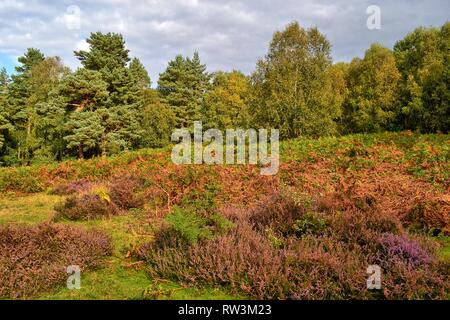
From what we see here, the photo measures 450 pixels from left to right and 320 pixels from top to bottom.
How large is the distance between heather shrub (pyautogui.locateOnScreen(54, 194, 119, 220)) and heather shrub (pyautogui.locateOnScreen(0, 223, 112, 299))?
288 cm

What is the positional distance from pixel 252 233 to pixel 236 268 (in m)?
1.01

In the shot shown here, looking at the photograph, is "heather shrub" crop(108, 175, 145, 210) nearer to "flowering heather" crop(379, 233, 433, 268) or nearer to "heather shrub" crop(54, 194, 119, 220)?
"heather shrub" crop(54, 194, 119, 220)

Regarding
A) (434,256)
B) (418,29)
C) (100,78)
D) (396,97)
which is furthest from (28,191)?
(418,29)

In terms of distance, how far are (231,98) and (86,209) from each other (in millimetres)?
32193

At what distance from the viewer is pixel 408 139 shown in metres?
11.3

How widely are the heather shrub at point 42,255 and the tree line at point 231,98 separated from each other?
52.6 feet

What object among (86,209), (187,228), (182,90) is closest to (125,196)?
(86,209)

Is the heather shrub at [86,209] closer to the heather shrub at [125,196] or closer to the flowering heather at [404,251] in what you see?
the heather shrub at [125,196]

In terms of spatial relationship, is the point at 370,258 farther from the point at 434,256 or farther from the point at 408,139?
the point at 408,139

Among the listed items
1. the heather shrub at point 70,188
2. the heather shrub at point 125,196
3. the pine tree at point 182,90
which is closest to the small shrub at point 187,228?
the heather shrub at point 125,196

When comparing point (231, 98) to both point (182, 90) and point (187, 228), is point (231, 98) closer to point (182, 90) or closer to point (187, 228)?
point (182, 90)

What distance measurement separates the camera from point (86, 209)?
9148 millimetres

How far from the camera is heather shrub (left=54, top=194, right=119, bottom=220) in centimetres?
911
